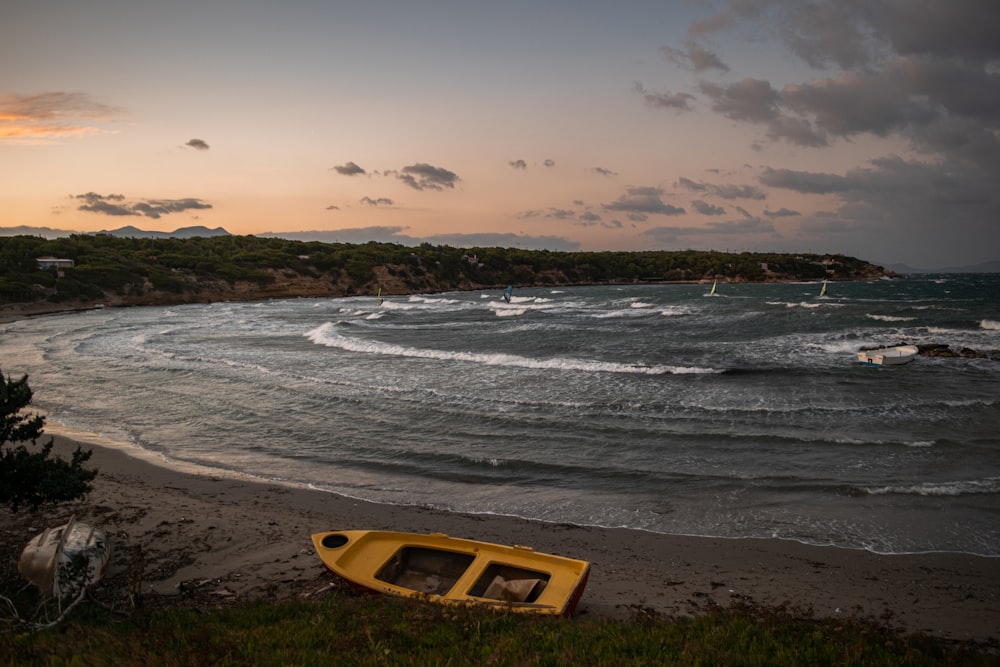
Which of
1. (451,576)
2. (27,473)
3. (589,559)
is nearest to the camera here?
(451,576)

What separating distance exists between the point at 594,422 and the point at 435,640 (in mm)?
12167

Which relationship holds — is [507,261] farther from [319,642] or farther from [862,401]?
[319,642]

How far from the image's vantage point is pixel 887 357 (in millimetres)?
26000

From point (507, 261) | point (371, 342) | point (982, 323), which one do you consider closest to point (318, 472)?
point (371, 342)

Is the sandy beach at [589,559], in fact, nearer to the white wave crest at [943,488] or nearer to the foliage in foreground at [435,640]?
the foliage in foreground at [435,640]

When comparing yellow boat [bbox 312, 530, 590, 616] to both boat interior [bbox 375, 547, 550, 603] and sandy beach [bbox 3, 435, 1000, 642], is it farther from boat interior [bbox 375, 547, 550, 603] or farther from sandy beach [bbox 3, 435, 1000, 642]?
sandy beach [bbox 3, 435, 1000, 642]

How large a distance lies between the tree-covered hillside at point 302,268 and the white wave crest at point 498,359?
44.4m

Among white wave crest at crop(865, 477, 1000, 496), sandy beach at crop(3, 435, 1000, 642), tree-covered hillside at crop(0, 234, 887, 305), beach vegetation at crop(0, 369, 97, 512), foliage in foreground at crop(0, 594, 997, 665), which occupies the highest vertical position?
tree-covered hillside at crop(0, 234, 887, 305)

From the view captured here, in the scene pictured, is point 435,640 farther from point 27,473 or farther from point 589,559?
point 27,473

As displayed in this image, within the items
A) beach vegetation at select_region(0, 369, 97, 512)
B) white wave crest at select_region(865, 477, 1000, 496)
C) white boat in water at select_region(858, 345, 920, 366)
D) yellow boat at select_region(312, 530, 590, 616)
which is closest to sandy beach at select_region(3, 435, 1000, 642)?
yellow boat at select_region(312, 530, 590, 616)

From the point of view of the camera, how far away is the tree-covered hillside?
70000 millimetres

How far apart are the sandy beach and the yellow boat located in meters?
0.67

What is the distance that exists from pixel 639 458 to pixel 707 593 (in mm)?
6213

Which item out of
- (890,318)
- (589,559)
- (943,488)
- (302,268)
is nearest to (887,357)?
(943,488)
